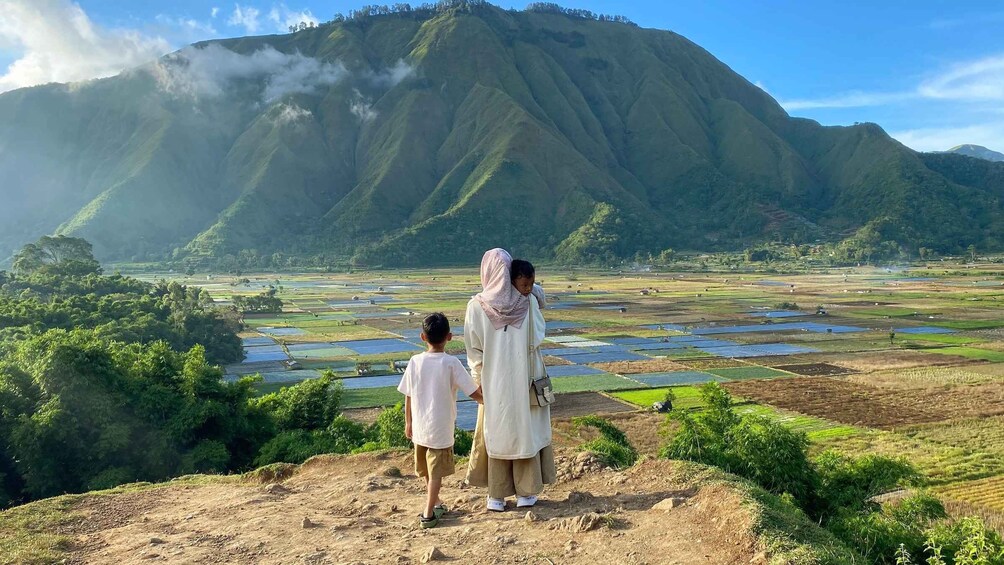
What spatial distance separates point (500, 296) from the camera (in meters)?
6.66

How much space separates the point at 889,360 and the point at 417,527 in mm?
42697

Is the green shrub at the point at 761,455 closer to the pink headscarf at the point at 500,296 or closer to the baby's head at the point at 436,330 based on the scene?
the pink headscarf at the point at 500,296

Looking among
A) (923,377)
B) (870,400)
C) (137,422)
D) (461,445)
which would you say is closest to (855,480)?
(461,445)

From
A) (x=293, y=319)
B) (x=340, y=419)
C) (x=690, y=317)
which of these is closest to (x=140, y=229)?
(x=293, y=319)

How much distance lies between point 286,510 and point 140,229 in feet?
512

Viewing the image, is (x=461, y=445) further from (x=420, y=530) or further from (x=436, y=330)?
(x=436, y=330)

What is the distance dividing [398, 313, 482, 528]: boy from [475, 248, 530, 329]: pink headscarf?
512mm

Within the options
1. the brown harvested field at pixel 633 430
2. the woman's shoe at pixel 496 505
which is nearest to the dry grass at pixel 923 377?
the brown harvested field at pixel 633 430

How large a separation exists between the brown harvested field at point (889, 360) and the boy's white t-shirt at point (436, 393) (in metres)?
38.8

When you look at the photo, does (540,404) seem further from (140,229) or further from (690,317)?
(140,229)

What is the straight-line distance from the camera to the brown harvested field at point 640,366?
4009 centimetres

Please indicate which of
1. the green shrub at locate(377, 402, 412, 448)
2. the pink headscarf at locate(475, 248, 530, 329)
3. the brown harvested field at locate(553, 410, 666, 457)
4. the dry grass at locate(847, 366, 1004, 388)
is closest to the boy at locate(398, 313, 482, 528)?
the pink headscarf at locate(475, 248, 530, 329)

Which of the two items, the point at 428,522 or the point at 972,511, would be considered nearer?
the point at 428,522

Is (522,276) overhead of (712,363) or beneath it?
overhead
